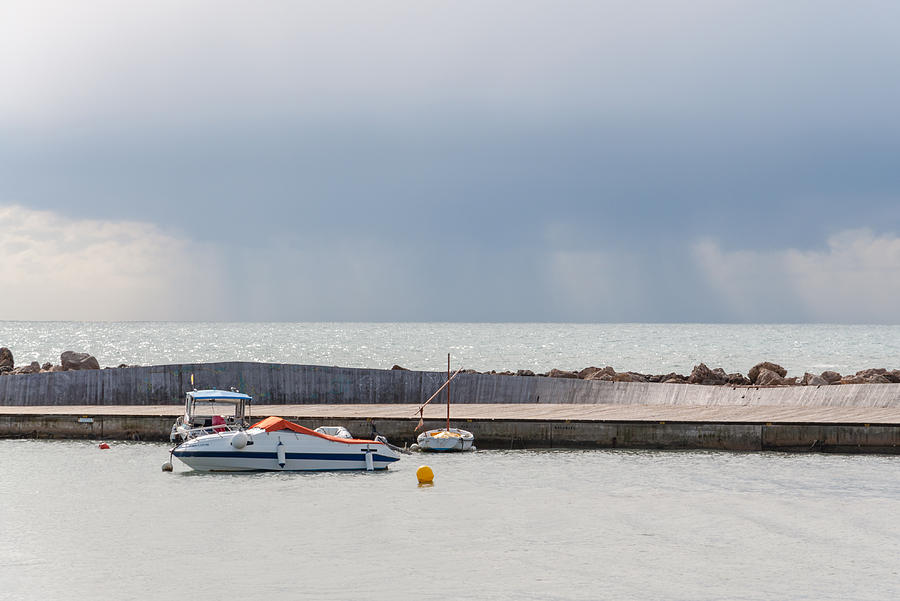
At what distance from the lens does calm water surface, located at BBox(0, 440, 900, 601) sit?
1905 centimetres

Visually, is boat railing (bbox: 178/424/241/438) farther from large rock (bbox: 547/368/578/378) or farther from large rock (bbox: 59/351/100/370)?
large rock (bbox: 59/351/100/370)

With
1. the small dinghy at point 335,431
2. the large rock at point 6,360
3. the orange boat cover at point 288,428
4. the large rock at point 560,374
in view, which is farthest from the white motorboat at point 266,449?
the large rock at point 6,360

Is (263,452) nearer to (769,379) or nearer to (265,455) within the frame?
(265,455)

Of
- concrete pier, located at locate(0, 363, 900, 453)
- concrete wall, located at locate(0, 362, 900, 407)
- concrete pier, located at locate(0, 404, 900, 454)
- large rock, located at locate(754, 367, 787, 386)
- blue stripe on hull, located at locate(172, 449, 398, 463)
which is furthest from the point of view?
large rock, located at locate(754, 367, 787, 386)

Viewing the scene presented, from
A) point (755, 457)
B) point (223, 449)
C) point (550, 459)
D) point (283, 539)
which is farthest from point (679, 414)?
point (283, 539)

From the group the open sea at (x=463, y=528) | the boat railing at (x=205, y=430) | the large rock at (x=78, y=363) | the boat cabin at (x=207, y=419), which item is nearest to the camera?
the open sea at (x=463, y=528)

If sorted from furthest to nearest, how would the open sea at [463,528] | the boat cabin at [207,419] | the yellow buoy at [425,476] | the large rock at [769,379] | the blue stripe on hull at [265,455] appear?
1. the large rock at [769,379]
2. the boat cabin at [207,419]
3. the blue stripe on hull at [265,455]
4. the yellow buoy at [425,476]
5. the open sea at [463,528]

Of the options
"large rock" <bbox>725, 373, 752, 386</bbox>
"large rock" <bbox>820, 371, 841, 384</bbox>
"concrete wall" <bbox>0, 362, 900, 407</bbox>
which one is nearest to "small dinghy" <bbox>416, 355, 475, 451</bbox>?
"concrete wall" <bbox>0, 362, 900, 407</bbox>

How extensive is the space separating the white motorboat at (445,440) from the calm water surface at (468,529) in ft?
1.69

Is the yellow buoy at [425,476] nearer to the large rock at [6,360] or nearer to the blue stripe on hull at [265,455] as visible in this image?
the blue stripe on hull at [265,455]

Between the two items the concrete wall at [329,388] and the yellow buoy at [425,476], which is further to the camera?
the concrete wall at [329,388]

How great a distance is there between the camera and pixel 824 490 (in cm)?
2877

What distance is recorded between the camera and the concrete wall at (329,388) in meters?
42.3

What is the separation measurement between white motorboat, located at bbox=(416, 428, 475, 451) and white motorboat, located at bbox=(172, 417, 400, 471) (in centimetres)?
370
